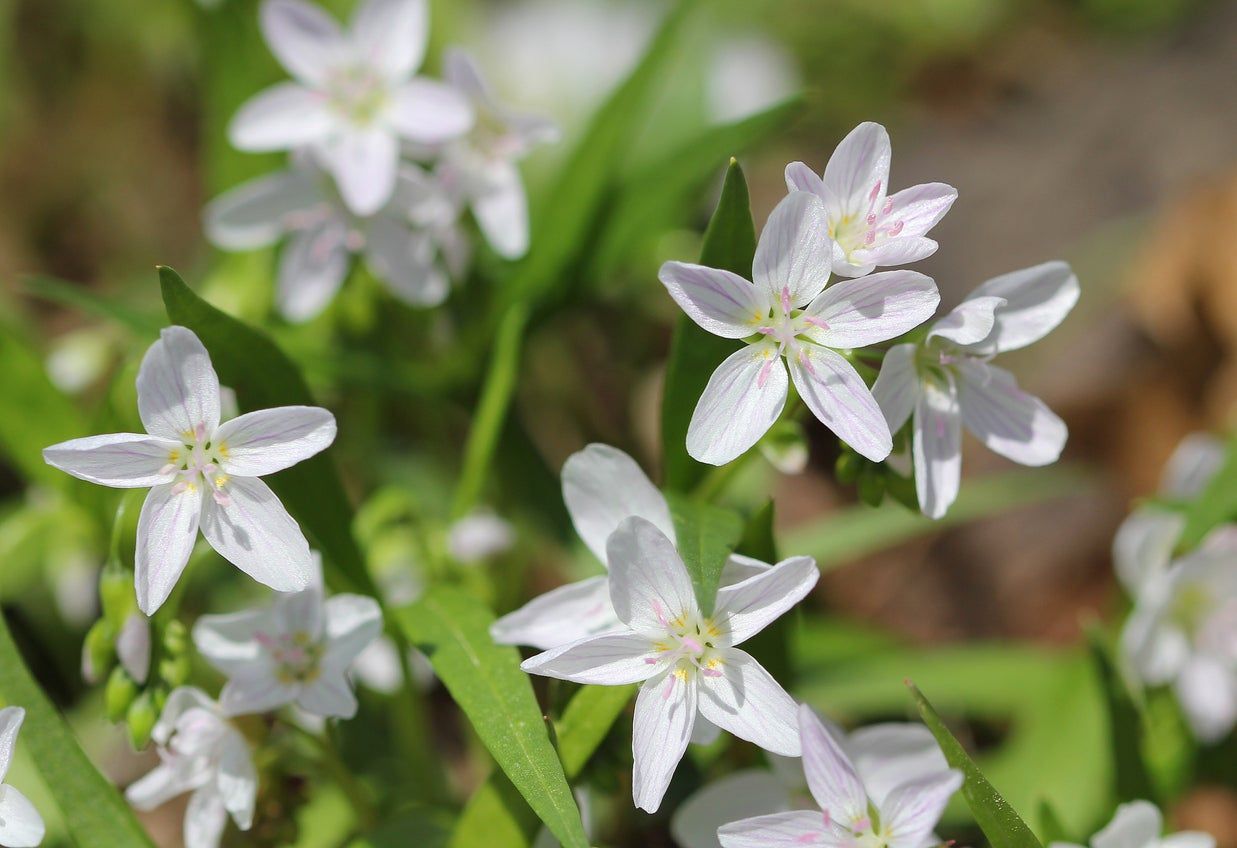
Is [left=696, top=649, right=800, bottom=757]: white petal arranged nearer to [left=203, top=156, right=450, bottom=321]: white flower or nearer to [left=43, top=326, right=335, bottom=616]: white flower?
[left=43, top=326, right=335, bottom=616]: white flower

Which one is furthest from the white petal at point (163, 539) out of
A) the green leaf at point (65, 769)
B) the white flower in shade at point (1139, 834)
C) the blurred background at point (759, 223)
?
the white flower in shade at point (1139, 834)

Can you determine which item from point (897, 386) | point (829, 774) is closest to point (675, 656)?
point (829, 774)

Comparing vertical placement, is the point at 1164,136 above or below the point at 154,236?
above

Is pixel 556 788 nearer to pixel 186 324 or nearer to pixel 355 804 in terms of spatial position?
pixel 355 804

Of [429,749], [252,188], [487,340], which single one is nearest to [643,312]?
[487,340]

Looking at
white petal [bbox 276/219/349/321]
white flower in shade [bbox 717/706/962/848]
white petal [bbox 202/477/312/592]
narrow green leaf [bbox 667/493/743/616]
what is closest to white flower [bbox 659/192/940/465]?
narrow green leaf [bbox 667/493/743/616]

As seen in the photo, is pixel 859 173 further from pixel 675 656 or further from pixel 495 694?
pixel 495 694

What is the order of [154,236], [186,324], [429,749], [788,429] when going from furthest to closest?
1. [154,236]
2. [429,749]
3. [788,429]
4. [186,324]

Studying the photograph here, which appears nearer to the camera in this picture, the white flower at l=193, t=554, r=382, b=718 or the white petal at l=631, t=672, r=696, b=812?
the white petal at l=631, t=672, r=696, b=812

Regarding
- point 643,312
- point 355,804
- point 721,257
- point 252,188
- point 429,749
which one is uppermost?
point 721,257
